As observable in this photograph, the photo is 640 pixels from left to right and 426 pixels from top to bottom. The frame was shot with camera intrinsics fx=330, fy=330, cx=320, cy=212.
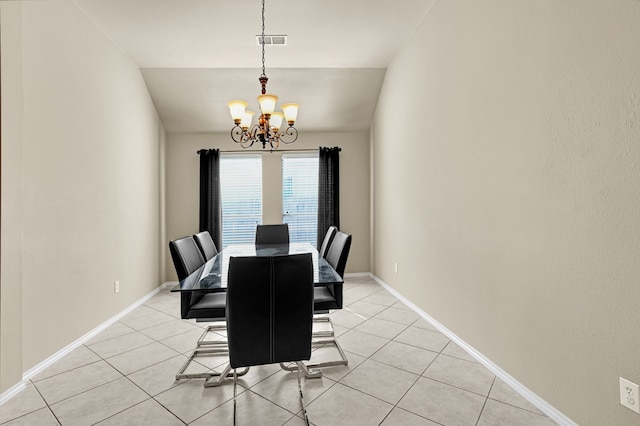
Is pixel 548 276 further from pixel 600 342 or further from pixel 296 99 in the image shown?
pixel 296 99

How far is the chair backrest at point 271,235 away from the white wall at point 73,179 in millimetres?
1499

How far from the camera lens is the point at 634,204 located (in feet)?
4.42

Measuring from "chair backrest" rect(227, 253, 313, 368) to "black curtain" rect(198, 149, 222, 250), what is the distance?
3.61 metres

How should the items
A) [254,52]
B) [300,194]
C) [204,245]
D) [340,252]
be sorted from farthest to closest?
1. [300,194]
2. [254,52]
3. [204,245]
4. [340,252]

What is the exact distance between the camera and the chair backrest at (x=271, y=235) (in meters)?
3.96

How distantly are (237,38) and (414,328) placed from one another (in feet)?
11.4

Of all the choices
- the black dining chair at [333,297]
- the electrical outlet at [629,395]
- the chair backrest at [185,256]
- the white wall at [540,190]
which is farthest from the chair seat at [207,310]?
the electrical outlet at [629,395]

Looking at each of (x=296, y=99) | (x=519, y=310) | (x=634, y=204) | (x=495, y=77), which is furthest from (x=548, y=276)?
(x=296, y=99)

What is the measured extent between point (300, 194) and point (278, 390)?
3646 millimetres

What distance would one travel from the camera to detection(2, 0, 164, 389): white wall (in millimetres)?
2301

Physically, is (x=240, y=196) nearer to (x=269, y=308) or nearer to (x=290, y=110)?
(x=290, y=110)

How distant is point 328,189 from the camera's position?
530 cm

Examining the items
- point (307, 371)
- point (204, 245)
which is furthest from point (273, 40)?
point (307, 371)

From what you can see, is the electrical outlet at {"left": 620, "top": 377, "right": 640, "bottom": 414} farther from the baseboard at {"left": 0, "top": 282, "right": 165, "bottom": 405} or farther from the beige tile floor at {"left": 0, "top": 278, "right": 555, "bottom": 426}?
the baseboard at {"left": 0, "top": 282, "right": 165, "bottom": 405}
